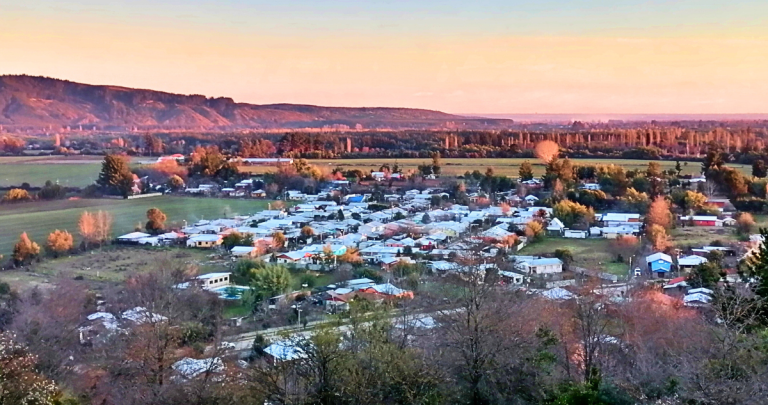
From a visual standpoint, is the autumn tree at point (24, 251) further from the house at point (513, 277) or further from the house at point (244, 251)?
the house at point (513, 277)

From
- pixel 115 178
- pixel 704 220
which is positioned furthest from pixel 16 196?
pixel 704 220

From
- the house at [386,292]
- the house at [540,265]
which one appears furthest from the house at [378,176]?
the house at [386,292]

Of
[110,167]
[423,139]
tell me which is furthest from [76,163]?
[423,139]

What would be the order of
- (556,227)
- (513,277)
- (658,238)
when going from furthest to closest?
(556,227) < (658,238) < (513,277)

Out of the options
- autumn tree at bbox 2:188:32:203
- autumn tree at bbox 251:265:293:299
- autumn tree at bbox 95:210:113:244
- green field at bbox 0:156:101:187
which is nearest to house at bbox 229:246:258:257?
autumn tree at bbox 251:265:293:299

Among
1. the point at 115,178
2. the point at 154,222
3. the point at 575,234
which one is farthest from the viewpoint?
the point at 115,178

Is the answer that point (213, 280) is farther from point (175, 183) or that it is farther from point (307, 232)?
point (175, 183)
